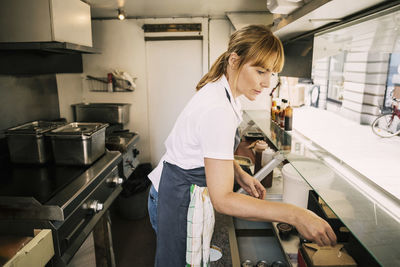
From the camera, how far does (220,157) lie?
998mm

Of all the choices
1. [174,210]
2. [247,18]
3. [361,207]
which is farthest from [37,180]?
[247,18]

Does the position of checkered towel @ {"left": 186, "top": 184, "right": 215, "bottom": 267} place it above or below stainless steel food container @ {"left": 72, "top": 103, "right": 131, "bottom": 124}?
below

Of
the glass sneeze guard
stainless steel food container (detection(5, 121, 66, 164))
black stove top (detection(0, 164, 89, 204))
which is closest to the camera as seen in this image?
the glass sneeze guard

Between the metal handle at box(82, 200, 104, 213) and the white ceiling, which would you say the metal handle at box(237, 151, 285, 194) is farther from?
the white ceiling

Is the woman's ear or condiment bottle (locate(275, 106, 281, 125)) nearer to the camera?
the woman's ear

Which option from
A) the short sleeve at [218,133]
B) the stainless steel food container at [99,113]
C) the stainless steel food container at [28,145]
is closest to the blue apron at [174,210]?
the short sleeve at [218,133]

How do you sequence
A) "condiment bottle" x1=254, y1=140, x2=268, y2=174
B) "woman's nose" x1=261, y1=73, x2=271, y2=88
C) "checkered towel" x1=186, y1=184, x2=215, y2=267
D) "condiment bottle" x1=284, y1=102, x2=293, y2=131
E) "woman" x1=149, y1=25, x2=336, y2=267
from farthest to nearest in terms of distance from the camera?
1. "condiment bottle" x1=284, y1=102, x2=293, y2=131
2. "condiment bottle" x1=254, y1=140, x2=268, y2=174
3. "checkered towel" x1=186, y1=184, x2=215, y2=267
4. "woman's nose" x1=261, y1=73, x2=271, y2=88
5. "woman" x1=149, y1=25, x2=336, y2=267

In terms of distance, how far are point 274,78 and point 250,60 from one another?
321 centimetres

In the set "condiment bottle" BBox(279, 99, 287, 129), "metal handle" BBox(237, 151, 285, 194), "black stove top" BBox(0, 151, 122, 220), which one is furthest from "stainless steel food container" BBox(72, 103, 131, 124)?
"metal handle" BBox(237, 151, 285, 194)

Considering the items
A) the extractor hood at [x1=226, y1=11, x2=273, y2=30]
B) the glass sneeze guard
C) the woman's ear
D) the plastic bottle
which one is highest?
the extractor hood at [x1=226, y1=11, x2=273, y2=30]

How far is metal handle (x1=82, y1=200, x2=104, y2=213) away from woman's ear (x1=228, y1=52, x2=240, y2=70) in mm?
1293

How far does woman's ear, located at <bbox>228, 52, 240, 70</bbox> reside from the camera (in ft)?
3.85

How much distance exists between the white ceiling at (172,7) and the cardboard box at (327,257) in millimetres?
2697

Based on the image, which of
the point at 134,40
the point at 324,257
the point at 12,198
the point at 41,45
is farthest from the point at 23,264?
the point at 134,40
